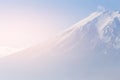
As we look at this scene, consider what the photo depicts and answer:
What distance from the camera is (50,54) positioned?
226 ft

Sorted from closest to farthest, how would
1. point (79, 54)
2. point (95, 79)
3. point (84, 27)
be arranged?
point (95, 79) → point (79, 54) → point (84, 27)

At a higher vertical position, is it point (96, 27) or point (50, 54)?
point (96, 27)

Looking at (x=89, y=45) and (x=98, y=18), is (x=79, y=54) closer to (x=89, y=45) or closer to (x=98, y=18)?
(x=89, y=45)

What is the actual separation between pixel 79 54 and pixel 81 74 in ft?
16.2

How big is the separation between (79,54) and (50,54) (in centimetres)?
604

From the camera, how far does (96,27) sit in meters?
77.1

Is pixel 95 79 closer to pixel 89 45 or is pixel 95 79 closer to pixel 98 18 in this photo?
pixel 89 45

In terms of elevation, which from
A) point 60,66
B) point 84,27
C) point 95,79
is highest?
point 84,27

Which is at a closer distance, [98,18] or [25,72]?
[25,72]

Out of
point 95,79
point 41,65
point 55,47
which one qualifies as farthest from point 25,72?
point 95,79

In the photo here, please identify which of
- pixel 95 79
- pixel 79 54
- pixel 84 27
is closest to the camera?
pixel 95 79

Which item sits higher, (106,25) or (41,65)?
(106,25)

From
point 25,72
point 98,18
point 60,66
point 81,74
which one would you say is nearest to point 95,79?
point 81,74

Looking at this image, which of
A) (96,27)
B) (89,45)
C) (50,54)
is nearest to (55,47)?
(50,54)
